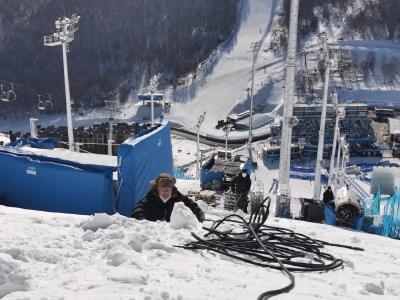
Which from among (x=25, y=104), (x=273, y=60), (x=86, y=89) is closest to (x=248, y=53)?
(x=273, y=60)

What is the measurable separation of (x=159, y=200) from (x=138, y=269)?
7.17 ft

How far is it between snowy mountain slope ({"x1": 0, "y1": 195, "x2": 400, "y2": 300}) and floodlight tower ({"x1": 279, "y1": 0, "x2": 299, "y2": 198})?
6875 mm

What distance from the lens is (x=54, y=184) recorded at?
8.30 meters

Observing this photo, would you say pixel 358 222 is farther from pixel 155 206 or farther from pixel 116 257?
pixel 116 257

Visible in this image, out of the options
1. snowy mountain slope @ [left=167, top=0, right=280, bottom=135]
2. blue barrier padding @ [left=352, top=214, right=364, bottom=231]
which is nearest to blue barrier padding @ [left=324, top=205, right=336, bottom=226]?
blue barrier padding @ [left=352, top=214, right=364, bottom=231]

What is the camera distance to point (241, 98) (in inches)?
2335

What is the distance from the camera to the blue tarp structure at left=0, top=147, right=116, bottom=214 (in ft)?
26.8

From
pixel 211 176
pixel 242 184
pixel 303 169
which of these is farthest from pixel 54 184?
pixel 303 169

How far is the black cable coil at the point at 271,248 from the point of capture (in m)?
4.20

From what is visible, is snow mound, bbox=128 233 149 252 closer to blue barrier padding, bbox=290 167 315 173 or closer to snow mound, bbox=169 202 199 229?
snow mound, bbox=169 202 199 229

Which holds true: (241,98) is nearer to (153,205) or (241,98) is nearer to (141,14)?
(141,14)

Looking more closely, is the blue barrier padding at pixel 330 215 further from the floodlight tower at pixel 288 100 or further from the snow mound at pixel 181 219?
the snow mound at pixel 181 219

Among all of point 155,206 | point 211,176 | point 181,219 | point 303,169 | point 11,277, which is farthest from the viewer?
point 303,169

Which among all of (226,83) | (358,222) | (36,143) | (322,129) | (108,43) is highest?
(108,43)
